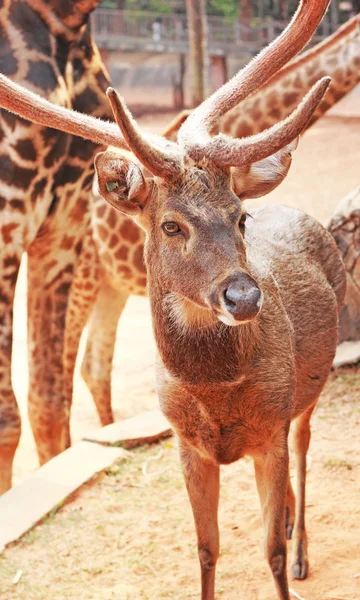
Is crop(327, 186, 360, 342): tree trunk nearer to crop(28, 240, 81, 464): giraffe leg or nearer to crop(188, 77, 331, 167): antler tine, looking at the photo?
crop(28, 240, 81, 464): giraffe leg

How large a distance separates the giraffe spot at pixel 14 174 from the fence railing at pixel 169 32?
26920 millimetres

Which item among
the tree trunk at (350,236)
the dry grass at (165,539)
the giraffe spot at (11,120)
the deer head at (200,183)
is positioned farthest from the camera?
the tree trunk at (350,236)

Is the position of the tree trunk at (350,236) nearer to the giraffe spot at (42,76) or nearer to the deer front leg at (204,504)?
the giraffe spot at (42,76)

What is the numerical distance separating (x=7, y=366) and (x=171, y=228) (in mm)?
2251

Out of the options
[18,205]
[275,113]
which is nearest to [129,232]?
[275,113]

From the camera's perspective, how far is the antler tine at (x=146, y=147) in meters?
2.99

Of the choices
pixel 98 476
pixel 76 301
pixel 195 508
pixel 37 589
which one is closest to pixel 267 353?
pixel 195 508

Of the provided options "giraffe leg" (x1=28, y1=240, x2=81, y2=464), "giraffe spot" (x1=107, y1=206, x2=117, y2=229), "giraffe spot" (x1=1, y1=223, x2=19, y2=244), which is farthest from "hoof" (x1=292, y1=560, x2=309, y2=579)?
"giraffe spot" (x1=107, y1=206, x2=117, y2=229)

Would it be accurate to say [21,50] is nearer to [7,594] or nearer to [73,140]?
[73,140]

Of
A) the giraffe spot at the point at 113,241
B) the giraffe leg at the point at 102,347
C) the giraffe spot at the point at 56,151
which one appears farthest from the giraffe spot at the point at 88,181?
the giraffe leg at the point at 102,347

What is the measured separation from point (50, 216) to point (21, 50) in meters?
0.95

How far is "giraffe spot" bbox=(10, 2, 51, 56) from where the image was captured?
5.18m

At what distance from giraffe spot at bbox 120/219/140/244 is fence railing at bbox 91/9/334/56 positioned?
2463 cm

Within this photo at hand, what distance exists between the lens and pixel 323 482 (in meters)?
5.19
